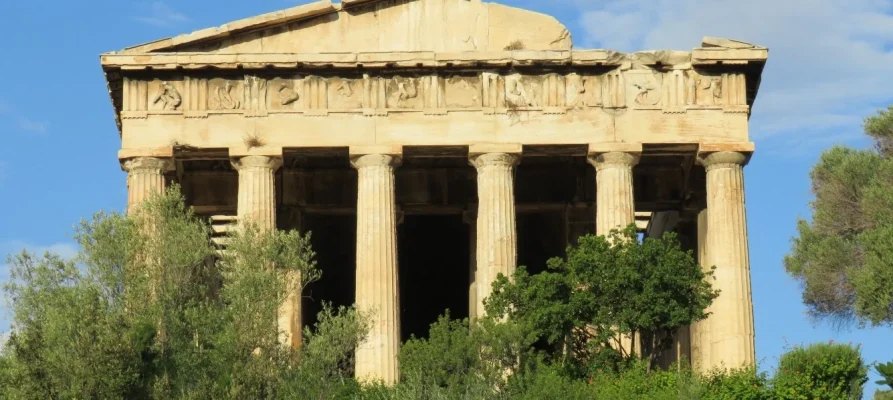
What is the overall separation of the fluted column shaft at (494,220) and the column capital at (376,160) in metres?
1.97

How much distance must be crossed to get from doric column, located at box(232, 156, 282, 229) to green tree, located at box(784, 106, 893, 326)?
19.3 meters

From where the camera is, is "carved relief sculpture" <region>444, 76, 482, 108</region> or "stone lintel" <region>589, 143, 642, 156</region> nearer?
"stone lintel" <region>589, 143, 642, 156</region>

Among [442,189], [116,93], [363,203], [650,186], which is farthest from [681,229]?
[116,93]

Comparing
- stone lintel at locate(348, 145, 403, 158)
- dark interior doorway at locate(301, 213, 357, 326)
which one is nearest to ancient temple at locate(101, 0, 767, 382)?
stone lintel at locate(348, 145, 403, 158)

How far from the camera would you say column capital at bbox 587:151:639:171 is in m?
55.5

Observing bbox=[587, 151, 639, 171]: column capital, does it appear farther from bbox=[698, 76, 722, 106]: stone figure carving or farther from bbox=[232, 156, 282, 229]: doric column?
bbox=[232, 156, 282, 229]: doric column

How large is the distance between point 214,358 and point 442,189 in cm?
1730

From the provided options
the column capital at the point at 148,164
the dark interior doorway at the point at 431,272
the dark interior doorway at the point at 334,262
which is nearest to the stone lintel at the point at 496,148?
the column capital at the point at 148,164

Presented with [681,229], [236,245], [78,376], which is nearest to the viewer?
[78,376]

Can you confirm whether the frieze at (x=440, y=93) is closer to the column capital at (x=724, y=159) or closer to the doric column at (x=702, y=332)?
the column capital at (x=724, y=159)

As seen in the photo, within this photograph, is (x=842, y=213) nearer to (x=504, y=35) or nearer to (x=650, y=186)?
(x=650, y=186)


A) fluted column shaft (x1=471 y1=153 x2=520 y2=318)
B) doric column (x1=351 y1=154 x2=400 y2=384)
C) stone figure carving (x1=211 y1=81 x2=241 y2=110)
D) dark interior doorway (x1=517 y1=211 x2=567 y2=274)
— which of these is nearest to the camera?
doric column (x1=351 y1=154 x2=400 y2=384)

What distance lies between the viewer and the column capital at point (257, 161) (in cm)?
5547

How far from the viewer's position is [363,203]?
182 feet
